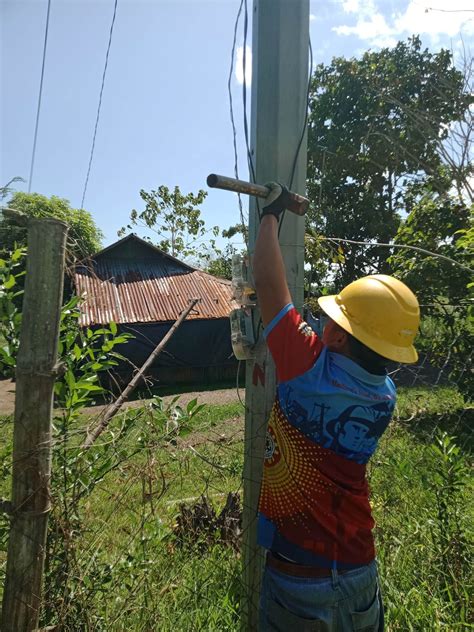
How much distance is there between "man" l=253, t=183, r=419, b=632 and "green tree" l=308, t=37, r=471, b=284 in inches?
513

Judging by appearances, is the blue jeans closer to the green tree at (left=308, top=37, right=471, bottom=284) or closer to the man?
the man

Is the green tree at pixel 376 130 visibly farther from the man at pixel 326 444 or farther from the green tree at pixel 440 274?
the man at pixel 326 444

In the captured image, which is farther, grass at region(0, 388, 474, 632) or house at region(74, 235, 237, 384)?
house at region(74, 235, 237, 384)

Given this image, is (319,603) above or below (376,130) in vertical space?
below

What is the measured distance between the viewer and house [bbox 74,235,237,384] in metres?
11.5

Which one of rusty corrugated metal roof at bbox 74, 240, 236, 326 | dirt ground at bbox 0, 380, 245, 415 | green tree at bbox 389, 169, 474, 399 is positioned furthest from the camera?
rusty corrugated metal roof at bbox 74, 240, 236, 326

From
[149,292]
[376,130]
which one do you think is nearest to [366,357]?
[149,292]

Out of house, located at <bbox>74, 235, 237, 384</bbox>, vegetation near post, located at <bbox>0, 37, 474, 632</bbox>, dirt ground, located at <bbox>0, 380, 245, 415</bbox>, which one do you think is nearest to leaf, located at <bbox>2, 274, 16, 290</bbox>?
vegetation near post, located at <bbox>0, 37, 474, 632</bbox>

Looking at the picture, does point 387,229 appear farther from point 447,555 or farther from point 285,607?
point 285,607

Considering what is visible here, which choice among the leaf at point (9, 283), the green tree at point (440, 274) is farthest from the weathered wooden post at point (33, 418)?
the green tree at point (440, 274)

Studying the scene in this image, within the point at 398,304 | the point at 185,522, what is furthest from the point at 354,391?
the point at 185,522

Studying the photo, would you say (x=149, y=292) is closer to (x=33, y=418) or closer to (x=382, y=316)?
(x=33, y=418)

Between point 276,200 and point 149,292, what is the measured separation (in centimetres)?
1103

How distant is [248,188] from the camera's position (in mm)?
1642
